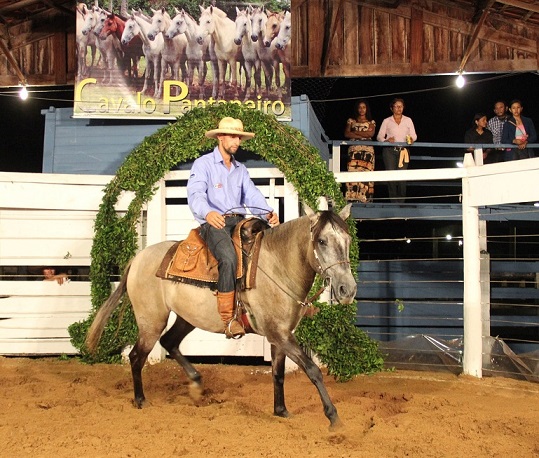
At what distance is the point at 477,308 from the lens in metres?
7.73

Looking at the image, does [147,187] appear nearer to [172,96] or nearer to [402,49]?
[172,96]

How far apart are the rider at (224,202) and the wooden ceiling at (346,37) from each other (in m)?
7.44

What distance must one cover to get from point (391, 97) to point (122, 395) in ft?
36.6

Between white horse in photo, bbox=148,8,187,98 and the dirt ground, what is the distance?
4846 mm

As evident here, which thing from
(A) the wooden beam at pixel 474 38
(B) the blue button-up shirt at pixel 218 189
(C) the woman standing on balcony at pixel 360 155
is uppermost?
(A) the wooden beam at pixel 474 38

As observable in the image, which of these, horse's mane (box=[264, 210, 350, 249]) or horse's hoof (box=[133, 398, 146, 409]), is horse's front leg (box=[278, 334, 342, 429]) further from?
horse's hoof (box=[133, 398, 146, 409])

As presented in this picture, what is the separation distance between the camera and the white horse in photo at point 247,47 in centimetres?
1027

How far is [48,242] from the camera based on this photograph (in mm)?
9141

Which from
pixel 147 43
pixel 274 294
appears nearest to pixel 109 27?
pixel 147 43

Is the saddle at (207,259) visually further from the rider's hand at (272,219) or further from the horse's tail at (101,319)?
the horse's tail at (101,319)

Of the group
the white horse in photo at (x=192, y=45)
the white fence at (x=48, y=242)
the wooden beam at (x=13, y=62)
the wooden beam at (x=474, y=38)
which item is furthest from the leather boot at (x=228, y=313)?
the wooden beam at (x=13, y=62)

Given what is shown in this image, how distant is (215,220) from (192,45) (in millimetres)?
5702

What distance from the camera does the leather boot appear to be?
571cm

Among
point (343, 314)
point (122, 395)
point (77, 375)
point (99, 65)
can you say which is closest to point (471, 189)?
point (343, 314)
